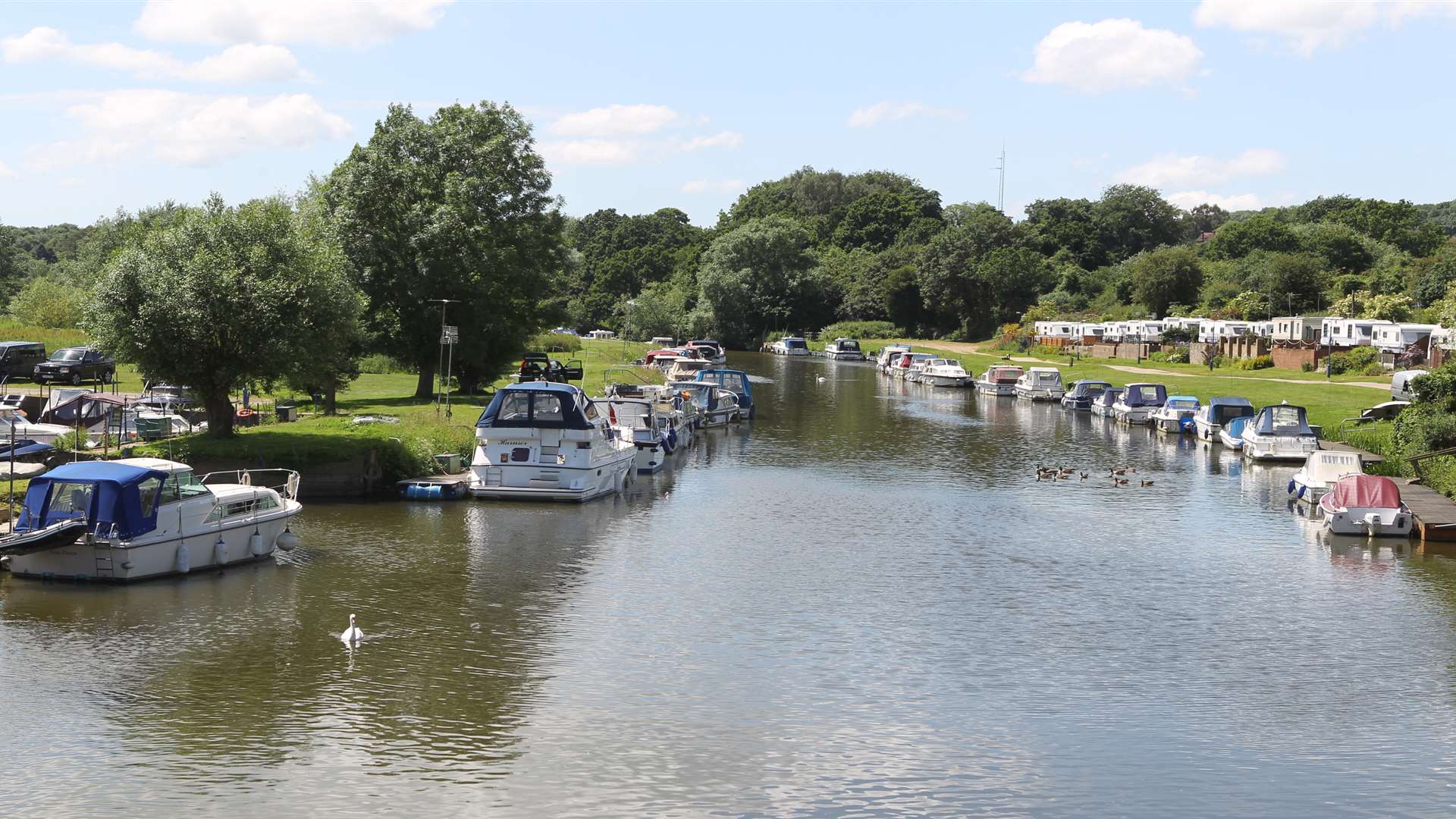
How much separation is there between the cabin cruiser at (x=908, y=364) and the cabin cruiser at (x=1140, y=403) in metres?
40.5

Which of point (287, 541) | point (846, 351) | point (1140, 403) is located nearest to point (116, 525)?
point (287, 541)

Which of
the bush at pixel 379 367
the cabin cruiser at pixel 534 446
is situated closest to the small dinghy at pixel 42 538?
the cabin cruiser at pixel 534 446

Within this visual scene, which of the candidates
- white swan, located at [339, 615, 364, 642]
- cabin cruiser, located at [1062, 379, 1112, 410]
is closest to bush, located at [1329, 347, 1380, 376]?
cabin cruiser, located at [1062, 379, 1112, 410]

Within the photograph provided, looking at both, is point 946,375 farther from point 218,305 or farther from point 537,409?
point 218,305

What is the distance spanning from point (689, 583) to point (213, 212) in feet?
86.2

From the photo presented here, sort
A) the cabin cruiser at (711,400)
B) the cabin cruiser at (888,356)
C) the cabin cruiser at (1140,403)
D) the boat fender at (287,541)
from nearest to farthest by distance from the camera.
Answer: the boat fender at (287,541), the cabin cruiser at (711,400), the cabin cruiser at (1140,403), the cabin cruiser at (888,356)

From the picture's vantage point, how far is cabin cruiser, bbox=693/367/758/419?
274ft

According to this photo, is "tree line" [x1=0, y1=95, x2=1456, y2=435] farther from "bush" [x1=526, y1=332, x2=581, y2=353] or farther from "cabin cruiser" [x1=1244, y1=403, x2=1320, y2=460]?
"cabin cruiser" [x1=1244, y1=403, x2=1320, y2=460]

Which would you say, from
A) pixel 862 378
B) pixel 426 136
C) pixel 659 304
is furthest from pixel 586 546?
pixel 659 304

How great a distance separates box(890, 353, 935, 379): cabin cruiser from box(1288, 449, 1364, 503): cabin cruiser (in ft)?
244

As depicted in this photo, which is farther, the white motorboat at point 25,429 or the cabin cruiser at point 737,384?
the cabin cruiser at point 737,384

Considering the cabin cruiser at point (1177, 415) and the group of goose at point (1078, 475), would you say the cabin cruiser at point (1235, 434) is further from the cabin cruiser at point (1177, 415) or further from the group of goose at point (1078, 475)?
the group of goose at point (1078, 475)

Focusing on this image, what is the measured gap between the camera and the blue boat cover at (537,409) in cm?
4678

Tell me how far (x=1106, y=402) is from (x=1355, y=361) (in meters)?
21.5
